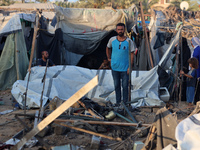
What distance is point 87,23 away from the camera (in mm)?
9961

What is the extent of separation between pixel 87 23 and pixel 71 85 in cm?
383

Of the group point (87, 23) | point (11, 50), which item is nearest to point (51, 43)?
point (87, 23)

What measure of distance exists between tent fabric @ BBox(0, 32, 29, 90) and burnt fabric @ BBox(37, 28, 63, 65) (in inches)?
43.6

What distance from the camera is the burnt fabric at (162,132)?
2420mm

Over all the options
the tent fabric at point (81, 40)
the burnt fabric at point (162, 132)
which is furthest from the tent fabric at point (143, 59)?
the burnt fabric at point (162, 132)

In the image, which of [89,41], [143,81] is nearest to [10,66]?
[89,41]

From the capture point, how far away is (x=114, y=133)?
13.0ft

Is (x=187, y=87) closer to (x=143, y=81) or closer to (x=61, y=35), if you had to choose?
(x=143, y=81)

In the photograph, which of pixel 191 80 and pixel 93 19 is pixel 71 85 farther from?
pixel 93 19

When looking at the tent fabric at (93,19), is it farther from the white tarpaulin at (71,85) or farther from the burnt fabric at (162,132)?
the burnt fabric at (162,132)

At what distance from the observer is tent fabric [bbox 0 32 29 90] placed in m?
8.37

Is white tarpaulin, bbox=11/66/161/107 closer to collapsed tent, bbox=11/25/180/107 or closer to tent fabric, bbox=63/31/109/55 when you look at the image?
collapsed tent, bbox=11/25/180/107

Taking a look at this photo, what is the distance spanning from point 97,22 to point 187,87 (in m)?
4.49

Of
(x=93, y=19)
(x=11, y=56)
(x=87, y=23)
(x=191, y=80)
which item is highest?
(x=93, y=19)
